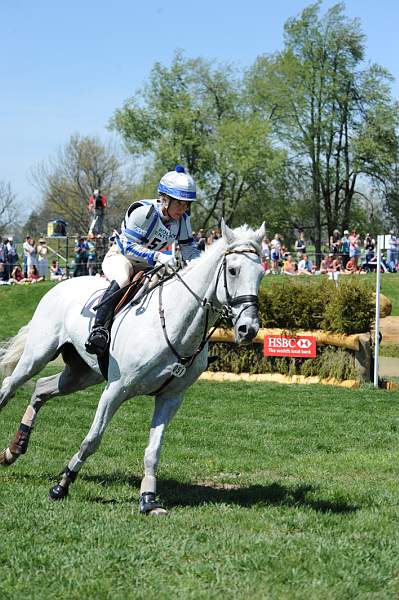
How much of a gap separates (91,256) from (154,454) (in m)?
26.4

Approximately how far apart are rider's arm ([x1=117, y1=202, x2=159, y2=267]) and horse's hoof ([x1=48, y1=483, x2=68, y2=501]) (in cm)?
219

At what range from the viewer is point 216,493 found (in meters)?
7.93

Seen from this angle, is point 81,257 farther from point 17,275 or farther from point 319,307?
point 319,307

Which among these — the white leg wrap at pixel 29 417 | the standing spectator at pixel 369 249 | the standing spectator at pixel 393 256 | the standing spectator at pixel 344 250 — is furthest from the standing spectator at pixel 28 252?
the white leg wrap at pixel 29 417

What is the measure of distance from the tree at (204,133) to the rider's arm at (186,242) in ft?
161

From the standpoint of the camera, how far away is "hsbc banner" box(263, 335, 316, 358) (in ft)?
56.4

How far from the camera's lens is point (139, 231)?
7812mm

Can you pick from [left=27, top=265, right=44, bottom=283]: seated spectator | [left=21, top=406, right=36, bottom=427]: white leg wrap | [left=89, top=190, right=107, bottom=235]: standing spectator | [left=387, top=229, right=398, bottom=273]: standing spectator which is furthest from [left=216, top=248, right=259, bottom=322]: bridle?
[left=27, top=265, right=44, bottom=283]: seated spectator

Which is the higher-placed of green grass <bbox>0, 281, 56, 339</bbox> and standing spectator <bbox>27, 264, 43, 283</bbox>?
standing spectator <bbox>27, 264, 43, 283</bbox>

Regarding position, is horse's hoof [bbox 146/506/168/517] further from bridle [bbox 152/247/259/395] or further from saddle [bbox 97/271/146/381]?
saddle [bbox 97/271/146/381]

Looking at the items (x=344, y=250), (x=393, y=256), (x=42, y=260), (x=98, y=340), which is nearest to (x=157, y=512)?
(x=98, y=340)

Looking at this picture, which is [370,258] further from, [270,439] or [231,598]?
[231,598]

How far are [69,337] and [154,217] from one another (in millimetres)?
1621

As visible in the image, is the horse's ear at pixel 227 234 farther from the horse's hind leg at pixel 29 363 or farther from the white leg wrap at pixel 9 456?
the white leg wrap at pixel 9 456
